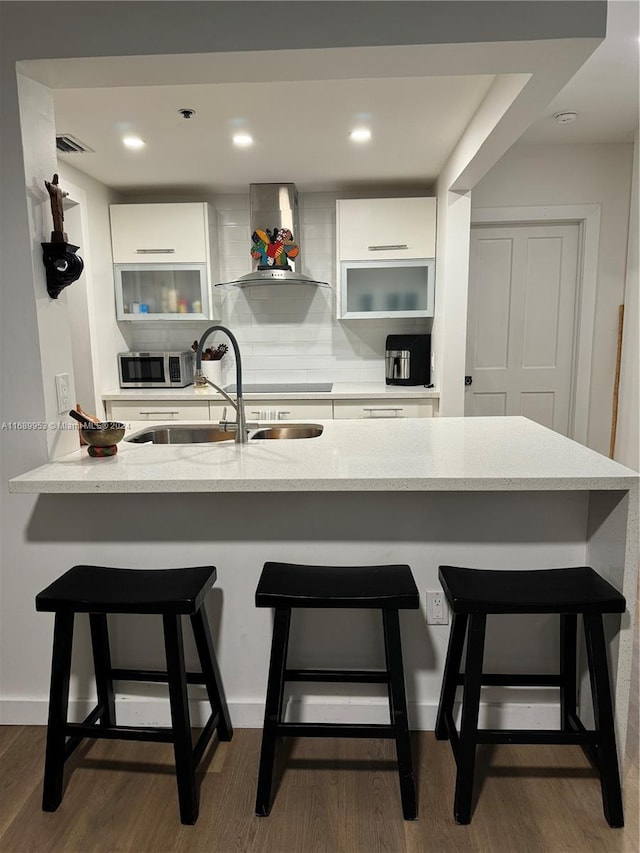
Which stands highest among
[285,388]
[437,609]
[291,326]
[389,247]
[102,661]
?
[389,247]

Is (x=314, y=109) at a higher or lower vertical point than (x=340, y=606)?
higher

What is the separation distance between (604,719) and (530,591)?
0.40 m

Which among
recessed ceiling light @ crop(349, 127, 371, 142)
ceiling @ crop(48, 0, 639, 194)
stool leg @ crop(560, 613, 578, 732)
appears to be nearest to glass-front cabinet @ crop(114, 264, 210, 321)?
ceiling @ crop(48, 0, 639, 194)

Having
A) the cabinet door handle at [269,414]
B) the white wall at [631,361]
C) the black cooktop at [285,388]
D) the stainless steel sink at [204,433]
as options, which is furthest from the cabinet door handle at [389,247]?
the stainless steel sink at [204,433]

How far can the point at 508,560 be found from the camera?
1.81 m

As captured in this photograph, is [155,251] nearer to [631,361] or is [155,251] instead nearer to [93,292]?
[93,292]

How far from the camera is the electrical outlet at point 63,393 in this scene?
1.89m

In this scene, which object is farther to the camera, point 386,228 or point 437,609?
point 386,228

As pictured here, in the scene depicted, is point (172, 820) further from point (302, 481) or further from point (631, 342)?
point (631, 342)

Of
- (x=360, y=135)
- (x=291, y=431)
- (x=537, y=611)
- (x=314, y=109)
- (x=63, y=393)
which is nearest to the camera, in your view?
(x=537, y=611)

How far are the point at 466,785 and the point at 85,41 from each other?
2.41 meters

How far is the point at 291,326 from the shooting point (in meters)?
4.39

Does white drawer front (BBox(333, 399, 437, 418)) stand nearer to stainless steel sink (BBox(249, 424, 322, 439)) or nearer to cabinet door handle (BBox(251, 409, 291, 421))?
cabinet door handle (BBox(251, 409, 291, 421))

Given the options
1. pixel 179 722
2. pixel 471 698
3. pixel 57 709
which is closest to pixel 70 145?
pixel 57 709
